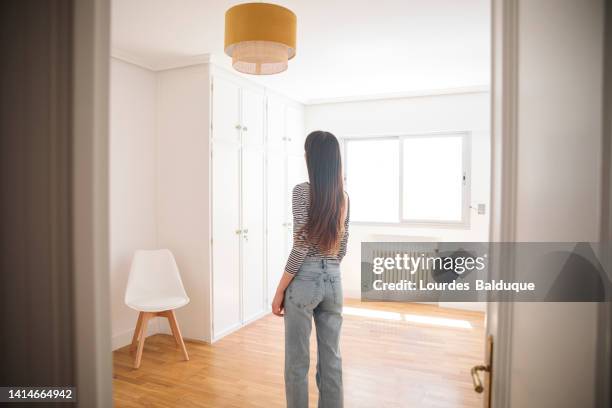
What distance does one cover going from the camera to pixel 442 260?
518 centimetres

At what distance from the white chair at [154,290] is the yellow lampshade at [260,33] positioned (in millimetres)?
2030

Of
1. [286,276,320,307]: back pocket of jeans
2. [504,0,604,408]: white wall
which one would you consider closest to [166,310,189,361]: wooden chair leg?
[286,276,320,307]: back pocket of jeans

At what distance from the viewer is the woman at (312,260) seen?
6.16 ft

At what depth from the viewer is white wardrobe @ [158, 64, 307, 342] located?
363 centimetres

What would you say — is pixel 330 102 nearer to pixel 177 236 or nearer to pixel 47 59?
pixel 177 236

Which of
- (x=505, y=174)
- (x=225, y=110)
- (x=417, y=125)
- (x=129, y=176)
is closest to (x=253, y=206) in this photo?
(x=225, y=110)

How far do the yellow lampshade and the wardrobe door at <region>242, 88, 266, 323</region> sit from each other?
6.26ft

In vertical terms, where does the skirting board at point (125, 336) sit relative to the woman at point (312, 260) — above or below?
below

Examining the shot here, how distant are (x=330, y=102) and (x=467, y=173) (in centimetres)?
198

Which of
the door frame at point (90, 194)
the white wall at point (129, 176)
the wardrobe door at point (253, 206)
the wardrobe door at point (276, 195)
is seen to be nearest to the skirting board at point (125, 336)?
the white wall at point (129, 176)

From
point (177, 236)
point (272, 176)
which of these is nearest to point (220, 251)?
point (177, 236)

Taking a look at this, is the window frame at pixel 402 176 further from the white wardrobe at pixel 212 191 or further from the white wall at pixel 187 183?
the white wall at pixel 187 183

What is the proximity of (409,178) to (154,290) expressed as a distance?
10.9 ft

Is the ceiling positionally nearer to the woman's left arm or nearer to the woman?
the woman
